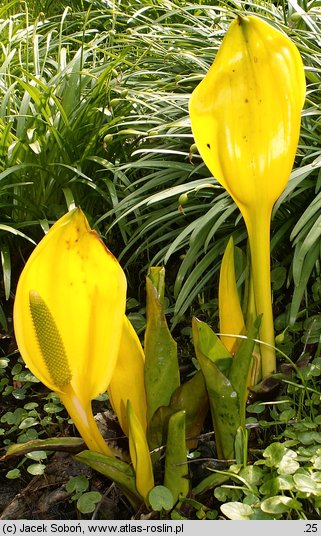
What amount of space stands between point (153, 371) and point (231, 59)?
497mm

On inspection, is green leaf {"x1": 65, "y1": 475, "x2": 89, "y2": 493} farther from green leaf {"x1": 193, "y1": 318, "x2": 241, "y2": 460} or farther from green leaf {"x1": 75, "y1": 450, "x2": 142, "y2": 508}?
green leaf {"x1": 193, "y1": 318, "x2": 241, "y2": 460}

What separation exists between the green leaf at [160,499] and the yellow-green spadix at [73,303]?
0.18 metres

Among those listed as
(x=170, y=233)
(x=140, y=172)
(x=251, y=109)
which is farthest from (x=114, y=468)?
(x=140, y=172)

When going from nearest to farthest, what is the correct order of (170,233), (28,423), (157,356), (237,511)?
1. (237,511)
2. (157,356)
3. (28,423)
4. (170,233)

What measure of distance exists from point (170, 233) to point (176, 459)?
836 mm

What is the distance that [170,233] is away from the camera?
1.82 meters

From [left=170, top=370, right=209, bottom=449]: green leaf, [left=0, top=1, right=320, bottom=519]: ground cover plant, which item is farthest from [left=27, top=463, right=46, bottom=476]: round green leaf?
[left=170, top=370, right=209, bottom=449]: green leaf

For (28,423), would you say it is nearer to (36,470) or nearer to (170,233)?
(36,470)

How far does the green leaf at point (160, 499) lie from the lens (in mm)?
1056

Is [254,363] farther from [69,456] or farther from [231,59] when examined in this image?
[231,59]

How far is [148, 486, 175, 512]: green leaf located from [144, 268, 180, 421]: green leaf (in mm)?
128

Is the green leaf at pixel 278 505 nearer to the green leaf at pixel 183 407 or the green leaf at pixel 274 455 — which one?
the green leaf at pixel 274 455

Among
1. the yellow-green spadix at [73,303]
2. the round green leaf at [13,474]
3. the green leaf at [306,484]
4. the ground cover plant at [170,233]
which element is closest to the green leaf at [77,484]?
the ground cover plant at [170,233]

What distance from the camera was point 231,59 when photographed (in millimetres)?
1040
